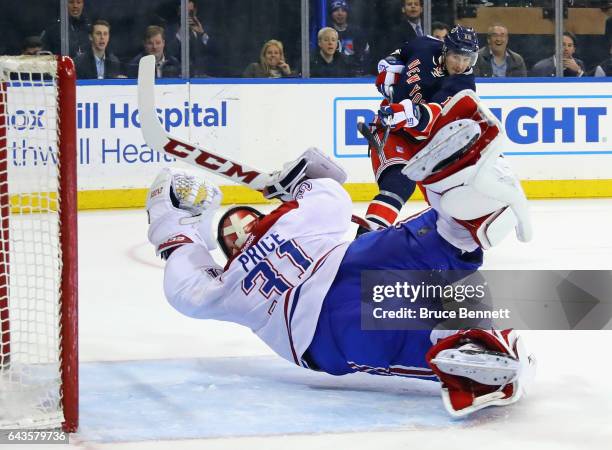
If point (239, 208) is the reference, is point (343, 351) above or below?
below

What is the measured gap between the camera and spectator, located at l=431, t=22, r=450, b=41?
24.3 feet

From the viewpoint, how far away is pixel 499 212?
8.06 feet

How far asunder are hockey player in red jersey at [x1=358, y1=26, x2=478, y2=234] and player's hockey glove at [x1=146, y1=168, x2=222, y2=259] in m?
1.27

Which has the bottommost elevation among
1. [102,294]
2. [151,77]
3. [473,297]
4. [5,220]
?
[102,294]

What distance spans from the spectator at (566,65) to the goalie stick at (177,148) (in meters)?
4.73

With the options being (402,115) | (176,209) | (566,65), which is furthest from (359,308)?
(566,65)

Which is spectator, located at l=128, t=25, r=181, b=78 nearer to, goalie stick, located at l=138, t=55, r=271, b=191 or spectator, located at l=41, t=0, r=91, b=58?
spectator, located at l=41, t=0, r=91, b=58

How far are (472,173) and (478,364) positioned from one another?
1.33ft

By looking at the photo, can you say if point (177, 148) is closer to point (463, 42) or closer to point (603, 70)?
point (463, 42)

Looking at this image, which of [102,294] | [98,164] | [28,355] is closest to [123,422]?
[28,355]

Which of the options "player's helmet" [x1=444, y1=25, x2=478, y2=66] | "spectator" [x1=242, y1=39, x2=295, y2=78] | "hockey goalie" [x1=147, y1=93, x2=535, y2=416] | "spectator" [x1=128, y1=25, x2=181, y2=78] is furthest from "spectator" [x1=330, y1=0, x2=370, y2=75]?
"hockey goalie" [x1=147, y1=93, x2=535, y2=416]

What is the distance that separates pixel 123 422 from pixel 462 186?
0.86 m

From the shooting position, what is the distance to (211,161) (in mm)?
3096

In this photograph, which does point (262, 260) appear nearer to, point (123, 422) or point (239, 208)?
point (239, 208)
